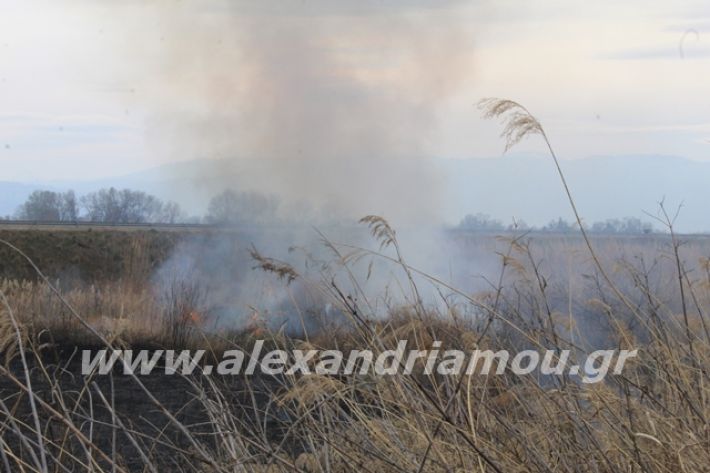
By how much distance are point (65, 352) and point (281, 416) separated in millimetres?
5625

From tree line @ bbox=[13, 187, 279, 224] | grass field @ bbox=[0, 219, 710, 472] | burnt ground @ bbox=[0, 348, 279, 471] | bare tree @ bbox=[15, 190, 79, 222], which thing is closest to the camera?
grass field @ bbox=[0, 219, 710, 472]

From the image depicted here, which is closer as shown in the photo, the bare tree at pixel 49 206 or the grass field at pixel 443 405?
the grass field at pixel 443 405

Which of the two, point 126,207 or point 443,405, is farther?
point 126,207

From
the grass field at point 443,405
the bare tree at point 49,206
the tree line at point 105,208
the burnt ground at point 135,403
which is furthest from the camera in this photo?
the bare tree at point 49,206

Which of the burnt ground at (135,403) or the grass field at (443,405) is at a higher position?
the grass field at (443,405)

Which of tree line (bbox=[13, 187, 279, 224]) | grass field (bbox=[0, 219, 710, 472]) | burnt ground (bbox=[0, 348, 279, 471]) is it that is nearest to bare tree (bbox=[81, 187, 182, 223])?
tree line (bbox=[13, 187, 279, 224])

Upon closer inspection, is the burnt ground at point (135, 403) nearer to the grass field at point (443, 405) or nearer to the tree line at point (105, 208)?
the grass field at point (443, 405)

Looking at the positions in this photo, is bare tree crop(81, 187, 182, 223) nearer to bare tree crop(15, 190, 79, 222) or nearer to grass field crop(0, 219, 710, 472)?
bare tree crop(15, 190, 79, 222)

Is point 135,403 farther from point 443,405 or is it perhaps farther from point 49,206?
point 49,206

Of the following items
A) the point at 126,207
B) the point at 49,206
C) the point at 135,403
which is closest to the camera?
the point at 135,403

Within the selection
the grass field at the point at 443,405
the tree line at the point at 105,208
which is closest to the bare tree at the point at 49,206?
the tree line at the point at 105,208

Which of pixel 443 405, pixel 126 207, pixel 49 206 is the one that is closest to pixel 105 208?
pixel 126 207

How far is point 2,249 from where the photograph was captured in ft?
102

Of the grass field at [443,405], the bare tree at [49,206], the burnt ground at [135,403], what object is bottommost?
the bare tree at [49,206]
